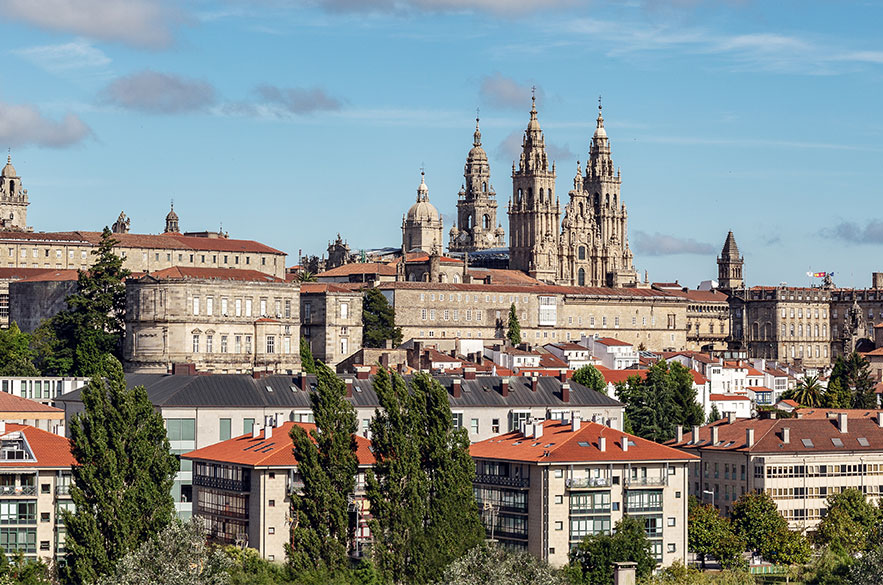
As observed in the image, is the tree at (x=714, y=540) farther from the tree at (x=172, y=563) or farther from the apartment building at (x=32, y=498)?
the apartment building at (x=32, y=498)

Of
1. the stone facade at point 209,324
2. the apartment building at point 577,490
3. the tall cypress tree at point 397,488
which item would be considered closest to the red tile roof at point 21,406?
the apartment building at point 577,490

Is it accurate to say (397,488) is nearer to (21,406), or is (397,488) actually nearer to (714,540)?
(714,540)

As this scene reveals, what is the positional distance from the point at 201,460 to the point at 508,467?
1191 cm

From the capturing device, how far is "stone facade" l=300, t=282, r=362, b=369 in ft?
436

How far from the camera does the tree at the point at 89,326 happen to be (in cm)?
11875

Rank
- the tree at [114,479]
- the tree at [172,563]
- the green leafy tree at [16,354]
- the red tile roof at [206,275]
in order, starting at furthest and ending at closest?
the red tile roof at [206,275], the green leafy tree at [16,354], the tree at [114,479], the tree at [172,563]

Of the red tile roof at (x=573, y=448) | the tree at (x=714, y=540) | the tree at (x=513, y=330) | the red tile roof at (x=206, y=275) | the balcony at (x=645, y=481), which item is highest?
the red tile roof at (x=206, y=275)

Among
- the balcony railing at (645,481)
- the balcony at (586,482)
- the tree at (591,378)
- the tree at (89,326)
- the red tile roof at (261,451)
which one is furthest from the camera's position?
the tree at (89,326)

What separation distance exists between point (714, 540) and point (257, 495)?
18.8m

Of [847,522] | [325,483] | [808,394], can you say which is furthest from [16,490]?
[808,394]

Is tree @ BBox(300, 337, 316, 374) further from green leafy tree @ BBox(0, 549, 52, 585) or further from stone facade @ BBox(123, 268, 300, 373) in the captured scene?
green leafy tree @ BBox(0, 549, 52, 585)

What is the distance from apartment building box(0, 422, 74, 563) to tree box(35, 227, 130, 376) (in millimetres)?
46292

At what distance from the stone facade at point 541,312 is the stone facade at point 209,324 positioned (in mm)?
23758

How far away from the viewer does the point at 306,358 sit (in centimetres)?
12544
